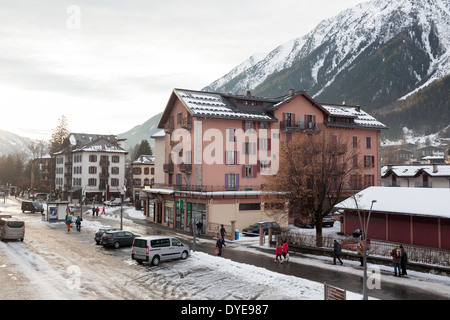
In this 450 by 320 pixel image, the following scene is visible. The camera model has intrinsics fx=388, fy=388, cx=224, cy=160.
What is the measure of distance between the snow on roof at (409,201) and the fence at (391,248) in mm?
4669

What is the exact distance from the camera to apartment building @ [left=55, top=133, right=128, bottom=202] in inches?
3644

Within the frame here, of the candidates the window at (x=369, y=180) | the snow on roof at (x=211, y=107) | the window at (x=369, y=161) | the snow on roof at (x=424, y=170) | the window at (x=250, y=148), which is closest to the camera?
the snow on roof at (x=211, y=107)

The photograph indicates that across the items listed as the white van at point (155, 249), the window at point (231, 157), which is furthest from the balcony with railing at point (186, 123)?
the white van at point (155, 249)

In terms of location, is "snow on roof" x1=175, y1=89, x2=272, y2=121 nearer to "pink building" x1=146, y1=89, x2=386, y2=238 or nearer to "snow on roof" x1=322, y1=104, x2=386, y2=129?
"pink building" x1=146, y1=89, x2=386, y2=238

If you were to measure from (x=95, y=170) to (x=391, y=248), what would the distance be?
78278 millimetres

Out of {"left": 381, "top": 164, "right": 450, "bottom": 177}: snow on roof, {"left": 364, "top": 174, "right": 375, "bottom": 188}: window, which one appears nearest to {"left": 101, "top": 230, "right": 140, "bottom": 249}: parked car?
{"left": 364, "top": 174, "right": 375, "bottom": 188}: window

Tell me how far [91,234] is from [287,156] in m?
23.1

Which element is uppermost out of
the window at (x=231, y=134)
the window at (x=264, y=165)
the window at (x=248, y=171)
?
the window at (x=231, y=134)

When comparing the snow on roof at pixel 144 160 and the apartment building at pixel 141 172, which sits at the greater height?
the snow on roof at pixel 144 160

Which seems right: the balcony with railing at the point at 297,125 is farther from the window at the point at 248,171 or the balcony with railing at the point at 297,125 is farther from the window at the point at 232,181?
the window at the point at 232,181

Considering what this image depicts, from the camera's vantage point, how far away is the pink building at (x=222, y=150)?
44.9m
